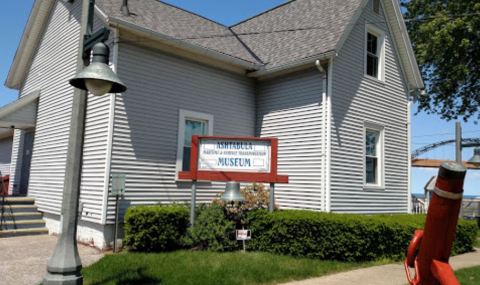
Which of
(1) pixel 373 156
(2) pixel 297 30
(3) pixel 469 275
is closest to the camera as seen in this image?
(3) pixel 469 275

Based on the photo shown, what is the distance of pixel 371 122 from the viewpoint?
43.3 ft

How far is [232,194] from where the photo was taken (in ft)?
31.9

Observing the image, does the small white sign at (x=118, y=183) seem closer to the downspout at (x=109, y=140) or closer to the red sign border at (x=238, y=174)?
the downspout at (x=109, y=140)

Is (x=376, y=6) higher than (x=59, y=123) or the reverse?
higher

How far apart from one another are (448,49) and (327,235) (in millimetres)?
16381

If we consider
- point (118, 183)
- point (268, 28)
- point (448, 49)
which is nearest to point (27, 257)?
point (118, 183)

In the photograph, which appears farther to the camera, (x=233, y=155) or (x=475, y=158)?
(x=475, y=158)

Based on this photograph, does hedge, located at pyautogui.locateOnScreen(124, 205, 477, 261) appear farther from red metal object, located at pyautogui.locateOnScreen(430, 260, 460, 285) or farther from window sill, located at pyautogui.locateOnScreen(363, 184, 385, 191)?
red metal object, located at pyautogui.locateOnScreen(430, 260, 460, 285)

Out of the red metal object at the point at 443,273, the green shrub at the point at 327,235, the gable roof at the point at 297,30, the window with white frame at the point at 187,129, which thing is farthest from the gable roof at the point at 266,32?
the red metal object at the point at 443,273

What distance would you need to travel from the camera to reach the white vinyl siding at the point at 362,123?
11961 mm

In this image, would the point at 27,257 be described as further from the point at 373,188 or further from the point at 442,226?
the point at 373,188

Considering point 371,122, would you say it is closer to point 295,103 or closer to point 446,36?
point 295,103

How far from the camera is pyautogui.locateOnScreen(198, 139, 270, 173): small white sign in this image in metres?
10.1

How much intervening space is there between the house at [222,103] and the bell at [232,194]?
6.84 feet
